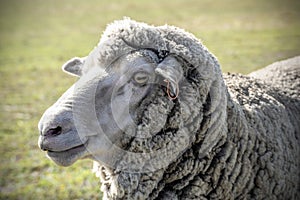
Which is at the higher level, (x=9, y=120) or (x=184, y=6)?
(x=184, y=6)

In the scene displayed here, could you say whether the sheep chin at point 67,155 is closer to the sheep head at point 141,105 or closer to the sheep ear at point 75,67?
the sheep head at point 141,105

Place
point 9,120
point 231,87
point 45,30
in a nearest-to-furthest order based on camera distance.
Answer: point 231,87 → point 9,120 → point 45,30

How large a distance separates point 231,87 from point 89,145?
1.31 metres

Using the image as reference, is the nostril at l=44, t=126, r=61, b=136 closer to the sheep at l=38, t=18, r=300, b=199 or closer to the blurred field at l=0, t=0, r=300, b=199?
the sheep at l=38, t=18, r=300, b=199

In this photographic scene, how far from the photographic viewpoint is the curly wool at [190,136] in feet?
8.81

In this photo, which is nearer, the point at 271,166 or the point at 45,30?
the point at 271,166

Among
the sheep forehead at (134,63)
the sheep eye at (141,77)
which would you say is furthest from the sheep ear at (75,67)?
the sheep eye at (141,77)

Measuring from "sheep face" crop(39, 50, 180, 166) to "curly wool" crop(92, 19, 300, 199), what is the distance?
73 mm

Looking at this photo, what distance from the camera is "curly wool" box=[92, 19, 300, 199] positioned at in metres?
2.69

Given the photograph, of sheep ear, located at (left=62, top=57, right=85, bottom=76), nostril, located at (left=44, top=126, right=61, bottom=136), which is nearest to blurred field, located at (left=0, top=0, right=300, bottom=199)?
sheep ear, located at (left=62, top=57, right=85, bottom=76)

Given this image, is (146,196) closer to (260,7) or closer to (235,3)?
(260,7)

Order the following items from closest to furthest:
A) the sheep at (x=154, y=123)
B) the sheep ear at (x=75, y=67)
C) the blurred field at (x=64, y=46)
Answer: the sheep at (x=154, y=123)
the sheep ear at (x=75, y=67)
the blurred field at (x=64, y=46)

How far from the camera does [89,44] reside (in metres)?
18.0

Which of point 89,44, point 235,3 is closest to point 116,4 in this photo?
point 235,3
